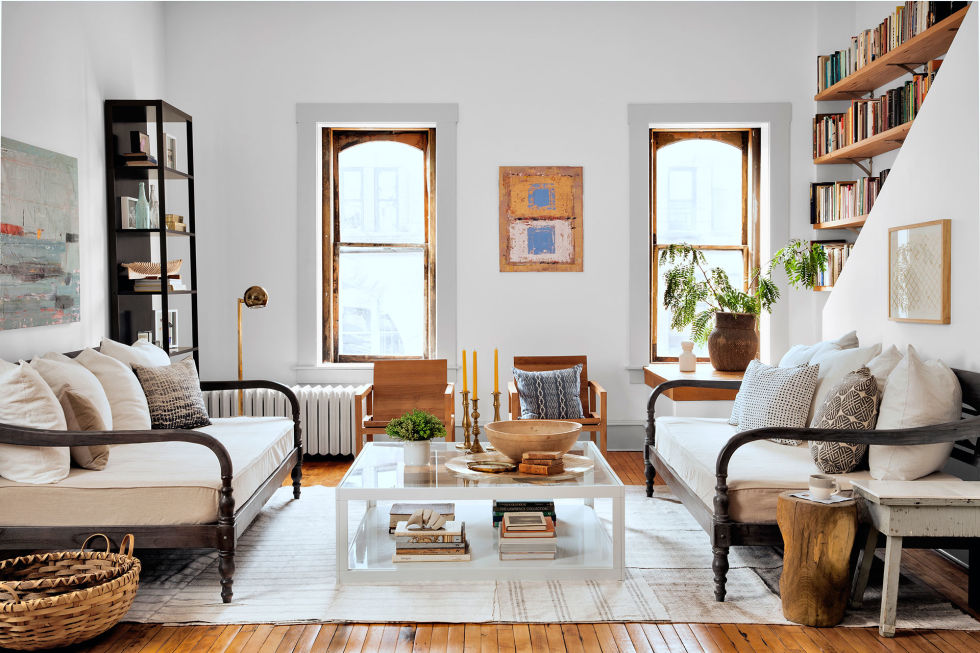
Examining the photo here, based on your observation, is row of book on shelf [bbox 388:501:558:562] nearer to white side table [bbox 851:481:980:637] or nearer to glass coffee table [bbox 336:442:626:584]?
glass coffee table [bbox 336:442:626:584]

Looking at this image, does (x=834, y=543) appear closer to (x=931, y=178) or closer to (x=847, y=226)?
(x=931, y=178)

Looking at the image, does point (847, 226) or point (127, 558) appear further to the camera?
point (847, 226)

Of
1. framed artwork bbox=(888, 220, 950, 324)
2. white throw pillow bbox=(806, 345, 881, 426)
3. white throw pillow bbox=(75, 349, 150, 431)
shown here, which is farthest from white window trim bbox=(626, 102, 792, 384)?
white throw pillow bbox=(75, 349, 150, 431)

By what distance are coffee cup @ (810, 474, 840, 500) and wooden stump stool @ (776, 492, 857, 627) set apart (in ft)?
0.19

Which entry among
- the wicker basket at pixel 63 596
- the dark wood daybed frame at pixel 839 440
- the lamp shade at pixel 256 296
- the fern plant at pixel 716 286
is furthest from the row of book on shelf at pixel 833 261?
the wicker basket at pixel 63 596

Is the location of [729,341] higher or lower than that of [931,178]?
lower

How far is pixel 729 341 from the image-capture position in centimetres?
555

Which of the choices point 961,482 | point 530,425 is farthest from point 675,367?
point 961,482

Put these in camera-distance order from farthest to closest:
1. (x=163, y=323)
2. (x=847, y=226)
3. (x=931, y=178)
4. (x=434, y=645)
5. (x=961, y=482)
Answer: (x=847, y=226), (x=163, y=323), (x=931, y=178), (x=961, y=482), (x=434, y=645)

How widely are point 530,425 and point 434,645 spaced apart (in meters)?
1.32

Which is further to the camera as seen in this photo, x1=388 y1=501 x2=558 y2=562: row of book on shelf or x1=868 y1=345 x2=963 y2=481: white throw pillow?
x1=388 y1=501 x2=558 y2=562: row of book on shelf

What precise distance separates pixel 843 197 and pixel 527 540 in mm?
3553

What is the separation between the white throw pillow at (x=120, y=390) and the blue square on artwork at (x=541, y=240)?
2.99 meters

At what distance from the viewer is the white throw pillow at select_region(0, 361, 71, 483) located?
3111mm
